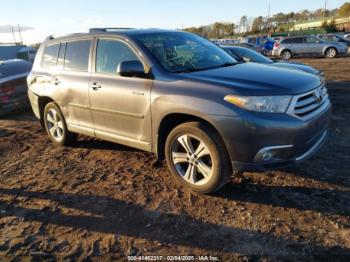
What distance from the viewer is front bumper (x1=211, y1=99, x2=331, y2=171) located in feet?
10.9

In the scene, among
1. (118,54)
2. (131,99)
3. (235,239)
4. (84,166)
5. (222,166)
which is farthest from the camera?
(84,166)

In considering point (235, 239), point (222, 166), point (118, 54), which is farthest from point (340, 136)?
point (118, 54)

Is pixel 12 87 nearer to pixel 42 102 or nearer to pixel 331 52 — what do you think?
pixel 42 102

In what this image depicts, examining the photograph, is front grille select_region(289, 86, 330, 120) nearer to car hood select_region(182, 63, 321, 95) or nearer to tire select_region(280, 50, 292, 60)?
car hood select_region(182, 63, 321, 95)

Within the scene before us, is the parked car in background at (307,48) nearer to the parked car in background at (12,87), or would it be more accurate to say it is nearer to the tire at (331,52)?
the tire at (331,52)

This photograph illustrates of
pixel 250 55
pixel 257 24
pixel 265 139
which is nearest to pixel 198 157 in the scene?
pixel 265 139

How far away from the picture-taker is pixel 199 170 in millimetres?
3889

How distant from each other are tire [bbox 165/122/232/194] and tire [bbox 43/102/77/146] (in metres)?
2.46

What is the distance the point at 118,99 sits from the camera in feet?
14.4

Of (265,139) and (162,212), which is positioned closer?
(265,139)

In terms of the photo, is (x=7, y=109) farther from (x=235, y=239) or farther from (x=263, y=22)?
(x=263, y=22)

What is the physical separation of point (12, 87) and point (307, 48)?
21.4 meters

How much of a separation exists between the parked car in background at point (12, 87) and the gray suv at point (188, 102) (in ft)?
12.2

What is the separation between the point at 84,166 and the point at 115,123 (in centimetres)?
97
